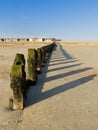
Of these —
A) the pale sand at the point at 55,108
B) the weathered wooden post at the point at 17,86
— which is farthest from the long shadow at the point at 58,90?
the weathered wooden post at the point at 17,86

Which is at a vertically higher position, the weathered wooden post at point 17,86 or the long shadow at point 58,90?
the weathered wooden post at point 17,86

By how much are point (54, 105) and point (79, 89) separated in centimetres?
278

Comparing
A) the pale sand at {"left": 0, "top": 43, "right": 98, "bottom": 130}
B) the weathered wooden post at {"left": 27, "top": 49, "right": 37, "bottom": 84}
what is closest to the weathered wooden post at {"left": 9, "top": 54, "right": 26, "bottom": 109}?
the pale sand at {"left": 0, "top": 43, "right": 98, "bottom": 130}

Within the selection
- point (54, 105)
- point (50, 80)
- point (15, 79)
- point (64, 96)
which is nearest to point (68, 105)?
point (54, 105)

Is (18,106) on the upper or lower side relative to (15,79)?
lower

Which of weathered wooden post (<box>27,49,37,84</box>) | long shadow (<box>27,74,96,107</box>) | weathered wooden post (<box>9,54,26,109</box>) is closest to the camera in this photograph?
weathered wooden post (<box>9,54,26,109</box>)

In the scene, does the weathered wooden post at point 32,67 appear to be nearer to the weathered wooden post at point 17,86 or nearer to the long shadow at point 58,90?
the long shadow at point 58,90

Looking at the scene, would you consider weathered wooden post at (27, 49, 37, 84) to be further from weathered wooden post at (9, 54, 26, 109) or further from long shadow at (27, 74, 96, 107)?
weathered wooden post at (9, 54, 26, 109)

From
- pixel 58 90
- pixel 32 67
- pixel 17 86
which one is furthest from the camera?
pixel 32 67

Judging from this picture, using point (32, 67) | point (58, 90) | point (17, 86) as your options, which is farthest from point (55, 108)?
point (32, 67)

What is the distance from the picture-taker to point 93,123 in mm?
6777

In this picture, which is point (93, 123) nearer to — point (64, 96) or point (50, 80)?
point (64, 96)

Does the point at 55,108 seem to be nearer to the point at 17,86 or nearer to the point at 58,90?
the point at 17,86

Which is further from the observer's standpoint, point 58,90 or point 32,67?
point 32,67
